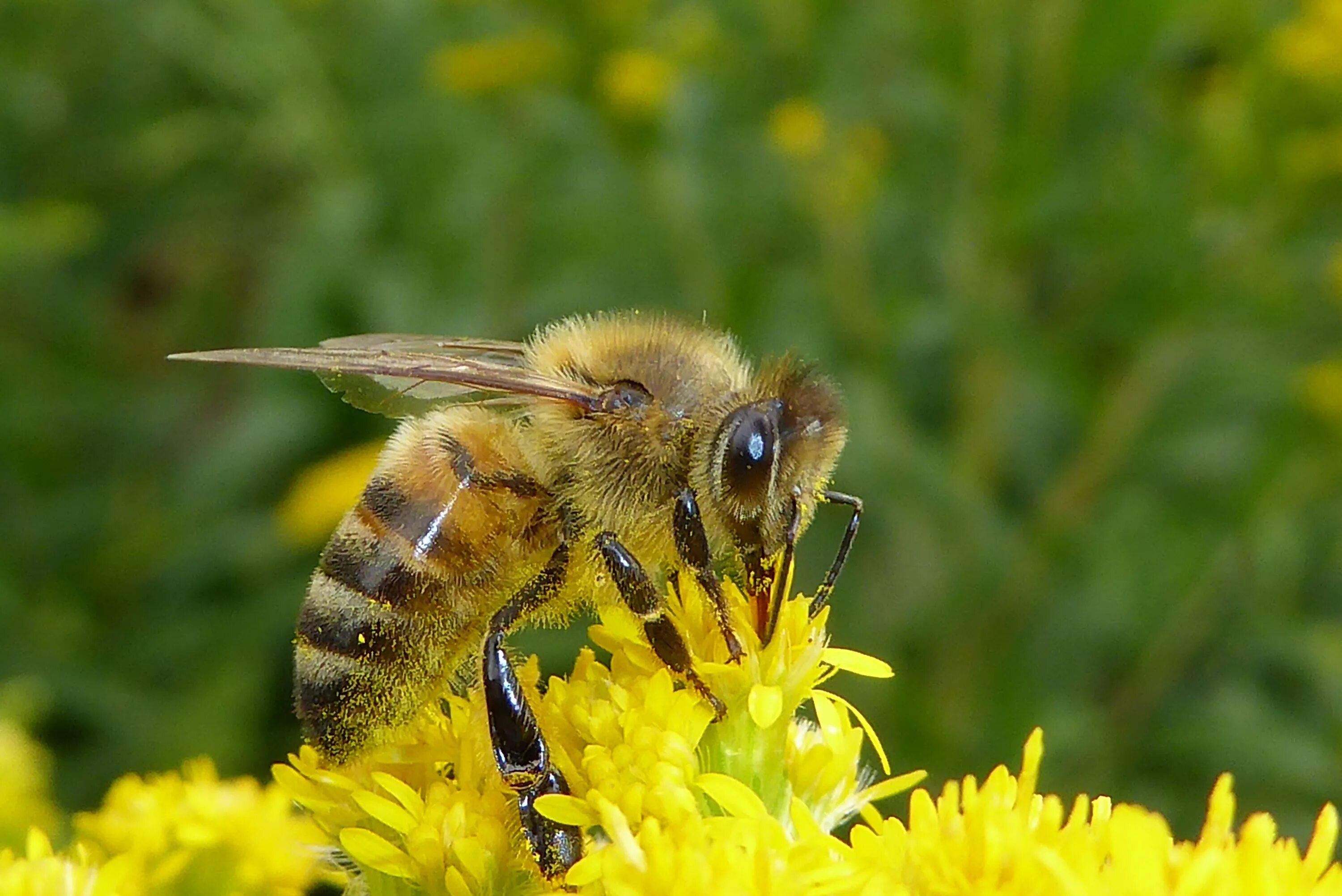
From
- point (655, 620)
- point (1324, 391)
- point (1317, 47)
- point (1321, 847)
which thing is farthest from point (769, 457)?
point (1317, 47)

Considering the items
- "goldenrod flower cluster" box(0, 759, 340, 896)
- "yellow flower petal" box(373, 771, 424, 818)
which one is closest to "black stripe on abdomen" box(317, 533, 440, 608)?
"yellow flower petal" box(373, 771, 424, 818)

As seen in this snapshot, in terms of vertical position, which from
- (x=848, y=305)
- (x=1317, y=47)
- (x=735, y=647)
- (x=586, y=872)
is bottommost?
(x=586, y=872)

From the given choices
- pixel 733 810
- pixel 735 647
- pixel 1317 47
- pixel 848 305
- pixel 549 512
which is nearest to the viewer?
pixel 733 810

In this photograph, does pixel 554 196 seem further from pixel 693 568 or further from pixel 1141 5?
pixel 693 568

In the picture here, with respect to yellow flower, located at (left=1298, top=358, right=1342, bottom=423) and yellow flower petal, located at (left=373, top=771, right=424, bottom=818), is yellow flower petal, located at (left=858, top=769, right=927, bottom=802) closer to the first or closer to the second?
yellow flower petal, located at (left=373, top=771, right=424, bottom=818)

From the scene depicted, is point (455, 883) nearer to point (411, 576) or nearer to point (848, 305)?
point (411, 576)

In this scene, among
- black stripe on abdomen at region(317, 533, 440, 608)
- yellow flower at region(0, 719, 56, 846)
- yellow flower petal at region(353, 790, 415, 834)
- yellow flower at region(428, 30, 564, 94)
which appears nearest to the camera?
yellow flower petal at region(353, 790, 415, 834)

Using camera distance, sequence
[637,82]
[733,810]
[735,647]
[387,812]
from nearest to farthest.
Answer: [733,810] → [387,812] → [735,647] → [637,82]

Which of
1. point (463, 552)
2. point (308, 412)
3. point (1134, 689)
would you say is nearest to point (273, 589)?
point (308, 412)
